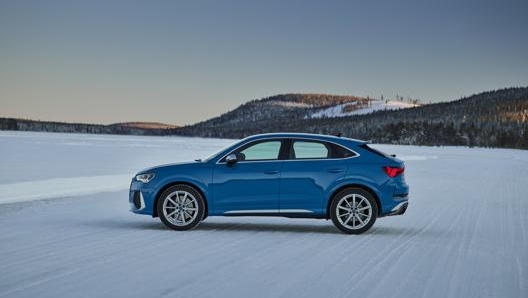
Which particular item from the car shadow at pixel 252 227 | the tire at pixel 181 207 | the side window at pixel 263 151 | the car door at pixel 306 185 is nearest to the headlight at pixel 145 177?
the tire at pixel 181 207

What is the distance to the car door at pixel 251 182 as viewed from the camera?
34.2 ft

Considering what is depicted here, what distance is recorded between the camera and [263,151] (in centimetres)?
1055

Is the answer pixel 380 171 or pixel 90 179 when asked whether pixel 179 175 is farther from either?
pixel 90 179

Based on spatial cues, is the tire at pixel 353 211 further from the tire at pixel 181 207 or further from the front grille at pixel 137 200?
the front grille at pixel 137 200

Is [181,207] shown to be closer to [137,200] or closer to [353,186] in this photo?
[137,200]

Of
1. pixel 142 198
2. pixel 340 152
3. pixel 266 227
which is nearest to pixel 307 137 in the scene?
pixel 340 152

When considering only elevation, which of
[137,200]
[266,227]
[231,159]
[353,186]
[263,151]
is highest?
[263,151]

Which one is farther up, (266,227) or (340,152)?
(340,152)

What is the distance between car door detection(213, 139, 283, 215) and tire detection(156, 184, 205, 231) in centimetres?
30

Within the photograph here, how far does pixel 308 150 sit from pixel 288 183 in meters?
0.62

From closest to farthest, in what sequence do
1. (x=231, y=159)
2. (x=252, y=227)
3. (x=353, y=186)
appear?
(x=231, y=159), (x=353, y=186), (x=252, y=227)

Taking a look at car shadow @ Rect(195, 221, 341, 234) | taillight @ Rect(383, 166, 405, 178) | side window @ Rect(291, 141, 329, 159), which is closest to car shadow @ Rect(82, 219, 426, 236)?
car shadow @ Rect(195, 221, 341, 234)

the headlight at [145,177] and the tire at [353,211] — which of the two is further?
the headlight at [145,177]

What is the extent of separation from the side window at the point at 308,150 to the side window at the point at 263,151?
0.85 ft
